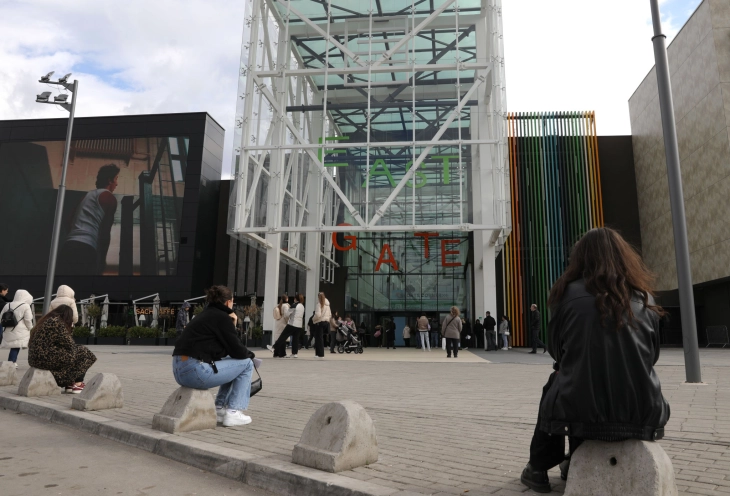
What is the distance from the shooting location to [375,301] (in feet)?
117

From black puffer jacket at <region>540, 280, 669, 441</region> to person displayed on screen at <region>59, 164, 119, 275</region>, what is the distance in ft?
131

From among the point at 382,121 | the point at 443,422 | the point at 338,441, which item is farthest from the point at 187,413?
the point at 382,121

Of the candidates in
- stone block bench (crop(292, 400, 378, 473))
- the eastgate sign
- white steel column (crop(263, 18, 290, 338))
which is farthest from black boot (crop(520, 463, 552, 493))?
the eastgate sign

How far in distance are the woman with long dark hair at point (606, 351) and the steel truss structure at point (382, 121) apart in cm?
1764

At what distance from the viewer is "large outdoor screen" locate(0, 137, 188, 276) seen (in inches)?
1513

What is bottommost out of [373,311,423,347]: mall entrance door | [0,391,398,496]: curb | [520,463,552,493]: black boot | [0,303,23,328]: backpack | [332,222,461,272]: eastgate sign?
[0,391,398,496]: curb

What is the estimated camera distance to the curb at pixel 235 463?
3633mm

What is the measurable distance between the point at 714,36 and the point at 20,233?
139 ft

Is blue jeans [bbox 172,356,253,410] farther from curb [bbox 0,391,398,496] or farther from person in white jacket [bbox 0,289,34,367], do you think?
person in white jacket [bbox 0,289,34,367]

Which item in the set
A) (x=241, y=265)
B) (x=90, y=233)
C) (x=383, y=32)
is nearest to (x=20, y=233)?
(x=90, y=233)

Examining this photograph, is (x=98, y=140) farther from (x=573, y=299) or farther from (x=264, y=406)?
(x=573, y=299)

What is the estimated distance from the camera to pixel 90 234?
38.8 metres

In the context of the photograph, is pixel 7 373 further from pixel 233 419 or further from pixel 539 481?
pixel 539 481

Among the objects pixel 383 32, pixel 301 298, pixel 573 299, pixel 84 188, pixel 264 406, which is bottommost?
pixel 264 406
